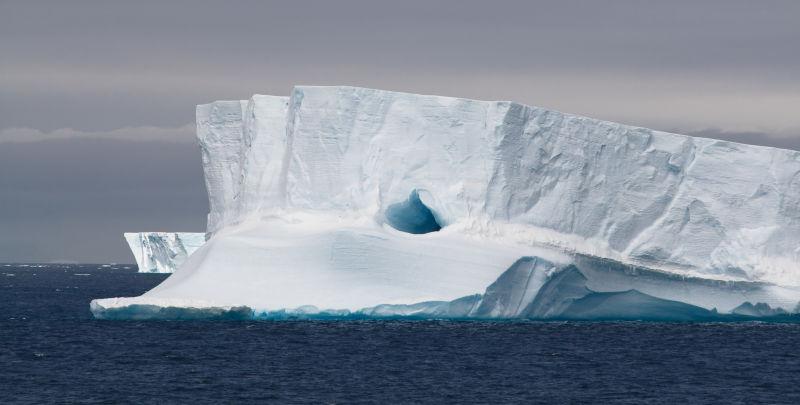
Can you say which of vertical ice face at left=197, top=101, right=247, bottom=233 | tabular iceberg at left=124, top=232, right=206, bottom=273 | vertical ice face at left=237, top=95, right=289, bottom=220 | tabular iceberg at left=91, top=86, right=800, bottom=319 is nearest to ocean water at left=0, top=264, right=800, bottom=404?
tabular iceberg at left=91, top=86, right=800, bottom=319

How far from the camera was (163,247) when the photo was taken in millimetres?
65375

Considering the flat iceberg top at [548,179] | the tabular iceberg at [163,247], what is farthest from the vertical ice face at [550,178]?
the tabular iceberg at [163,247]

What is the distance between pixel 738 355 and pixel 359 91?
34.1 ft

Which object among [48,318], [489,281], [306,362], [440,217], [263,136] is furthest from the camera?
[48,318]

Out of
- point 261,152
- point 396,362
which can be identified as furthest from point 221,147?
point 396,362

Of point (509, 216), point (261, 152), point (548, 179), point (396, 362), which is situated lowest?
point (396, 362)

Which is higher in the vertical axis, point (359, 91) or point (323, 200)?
point (359, 91)

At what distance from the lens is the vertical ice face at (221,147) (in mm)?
35969

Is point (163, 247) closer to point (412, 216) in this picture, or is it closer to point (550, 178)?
point (412, 216)

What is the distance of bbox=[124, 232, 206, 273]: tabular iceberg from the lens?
209 ft

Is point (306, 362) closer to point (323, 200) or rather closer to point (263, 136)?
point (323, 200)

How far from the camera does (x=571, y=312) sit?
1245 inches

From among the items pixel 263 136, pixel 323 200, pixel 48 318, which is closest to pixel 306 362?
pixel 323 200

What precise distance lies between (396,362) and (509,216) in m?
7.11
